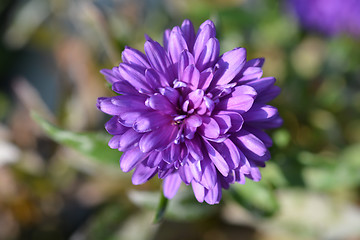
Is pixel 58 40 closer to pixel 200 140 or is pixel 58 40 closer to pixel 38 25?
pixel 38 25

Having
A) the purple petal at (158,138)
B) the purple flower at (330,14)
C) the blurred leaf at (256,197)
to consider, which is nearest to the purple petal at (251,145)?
the purple petal at (158,138)

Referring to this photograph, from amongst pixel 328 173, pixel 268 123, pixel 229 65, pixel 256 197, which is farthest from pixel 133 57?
pixel 328 173

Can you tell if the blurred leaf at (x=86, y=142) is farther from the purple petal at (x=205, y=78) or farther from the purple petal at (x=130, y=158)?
the purple petal at (x=205, y=78)

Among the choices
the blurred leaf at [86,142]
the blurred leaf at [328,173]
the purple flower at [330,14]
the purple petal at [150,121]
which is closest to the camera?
the purple petal at [150,121]

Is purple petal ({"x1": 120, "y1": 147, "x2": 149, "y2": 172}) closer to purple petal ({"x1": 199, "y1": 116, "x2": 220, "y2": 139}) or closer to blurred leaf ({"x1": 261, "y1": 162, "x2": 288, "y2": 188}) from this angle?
purple petal ({"x1": 199, "y1": 116, "x2": 220, "y2": 139})

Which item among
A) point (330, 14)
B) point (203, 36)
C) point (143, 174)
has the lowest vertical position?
point (143, 174)

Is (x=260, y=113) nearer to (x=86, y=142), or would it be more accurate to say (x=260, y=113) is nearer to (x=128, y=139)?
(x=128, y=139)

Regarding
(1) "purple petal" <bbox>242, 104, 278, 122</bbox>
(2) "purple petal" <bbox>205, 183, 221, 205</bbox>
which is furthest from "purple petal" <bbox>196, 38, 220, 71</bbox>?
(2) "purple petal" <bbox>205, 183, 221, 205</bbox>

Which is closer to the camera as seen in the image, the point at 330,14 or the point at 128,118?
the point at 128,118
